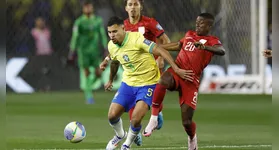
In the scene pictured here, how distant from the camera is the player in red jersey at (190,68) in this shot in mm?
8539

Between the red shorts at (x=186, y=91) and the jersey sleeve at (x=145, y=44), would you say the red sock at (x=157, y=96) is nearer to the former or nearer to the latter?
the red shorts at (x=186, y=91)

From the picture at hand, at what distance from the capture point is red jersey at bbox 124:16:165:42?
10078mm

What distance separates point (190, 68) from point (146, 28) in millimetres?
1684

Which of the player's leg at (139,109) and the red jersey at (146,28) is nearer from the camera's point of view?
the player's leg at (139,109)

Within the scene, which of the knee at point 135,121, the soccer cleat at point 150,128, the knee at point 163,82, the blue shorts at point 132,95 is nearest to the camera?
the knee at point 135,121

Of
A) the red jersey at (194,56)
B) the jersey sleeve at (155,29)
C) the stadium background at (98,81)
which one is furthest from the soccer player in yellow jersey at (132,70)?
the stadium background at (98,81)

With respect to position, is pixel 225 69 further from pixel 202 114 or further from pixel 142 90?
pixel 142 90

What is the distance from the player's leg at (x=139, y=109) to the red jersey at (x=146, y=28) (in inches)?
63.4

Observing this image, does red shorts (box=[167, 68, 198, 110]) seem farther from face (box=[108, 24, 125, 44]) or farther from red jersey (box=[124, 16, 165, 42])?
red jersey (box=[124, 16, 165, 42])

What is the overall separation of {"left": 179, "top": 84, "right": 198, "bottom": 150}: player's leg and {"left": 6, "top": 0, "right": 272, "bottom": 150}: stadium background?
145 inches

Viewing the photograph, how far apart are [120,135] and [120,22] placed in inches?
58.6

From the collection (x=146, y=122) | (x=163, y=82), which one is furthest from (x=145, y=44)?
(x=146, y=122)

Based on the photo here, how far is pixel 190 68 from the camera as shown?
8.74 metres

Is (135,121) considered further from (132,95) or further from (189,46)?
(189,46)
